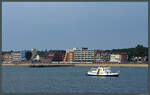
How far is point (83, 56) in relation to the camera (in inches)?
1854

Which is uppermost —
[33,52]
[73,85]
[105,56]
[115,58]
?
[33,52]

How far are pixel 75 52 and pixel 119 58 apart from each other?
6391 millimetres

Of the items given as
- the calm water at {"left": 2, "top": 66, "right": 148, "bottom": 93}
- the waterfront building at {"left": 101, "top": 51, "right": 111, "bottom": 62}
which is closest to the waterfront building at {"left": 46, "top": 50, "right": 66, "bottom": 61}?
the waterfront building at {"left": 101, "top": 51, "right": 111, "bottom": 62}

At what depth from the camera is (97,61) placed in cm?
4797

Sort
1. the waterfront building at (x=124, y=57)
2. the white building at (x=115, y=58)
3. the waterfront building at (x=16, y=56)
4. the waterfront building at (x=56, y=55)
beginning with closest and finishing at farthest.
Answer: the waterfront building at (x=124, y=57)
the white building at (x=115, y=58)
the waterfront building at (x=56, y=55)
the waterfront building at (x=16, y=56)

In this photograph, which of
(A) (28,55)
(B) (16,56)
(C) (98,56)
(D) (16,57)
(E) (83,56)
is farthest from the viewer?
(B) (16,56)

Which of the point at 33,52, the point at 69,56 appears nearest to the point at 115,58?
the point at 69,56

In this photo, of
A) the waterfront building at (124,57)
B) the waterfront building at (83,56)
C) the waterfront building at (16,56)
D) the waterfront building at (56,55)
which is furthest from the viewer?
the waterfront building at (16,56)

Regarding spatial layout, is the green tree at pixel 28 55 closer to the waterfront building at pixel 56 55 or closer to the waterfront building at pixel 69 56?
the waterfront building at pixel 56 55

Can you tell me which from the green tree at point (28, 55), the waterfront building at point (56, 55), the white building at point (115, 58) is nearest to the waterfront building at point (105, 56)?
the white building at point (115, 58)

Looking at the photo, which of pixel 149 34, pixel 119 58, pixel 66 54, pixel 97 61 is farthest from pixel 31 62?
pixel 149 34

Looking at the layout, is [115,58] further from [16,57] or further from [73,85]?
[73,85]

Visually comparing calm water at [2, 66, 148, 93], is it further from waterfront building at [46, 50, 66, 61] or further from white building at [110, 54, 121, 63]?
waterfront building at [46, 50, 66, 61]

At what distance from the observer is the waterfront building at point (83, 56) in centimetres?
4691
